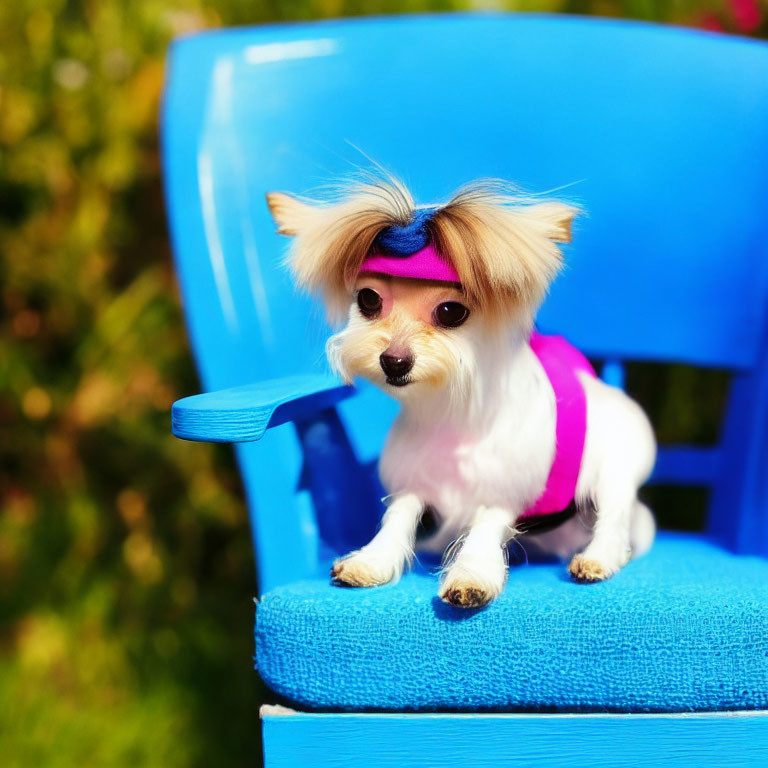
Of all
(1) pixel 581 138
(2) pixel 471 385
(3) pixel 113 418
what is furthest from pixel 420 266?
(3) pixel 113 418

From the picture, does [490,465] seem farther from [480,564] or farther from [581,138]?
[581,138]

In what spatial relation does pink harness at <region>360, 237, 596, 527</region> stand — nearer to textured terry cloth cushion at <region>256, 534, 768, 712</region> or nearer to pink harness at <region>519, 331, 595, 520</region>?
pink harness at <region>519, 331, 595, 520</region>

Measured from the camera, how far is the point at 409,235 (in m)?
0.80

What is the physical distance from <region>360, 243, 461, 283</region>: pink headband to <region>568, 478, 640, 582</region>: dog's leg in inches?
10.0

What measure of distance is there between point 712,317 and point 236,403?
688 mm

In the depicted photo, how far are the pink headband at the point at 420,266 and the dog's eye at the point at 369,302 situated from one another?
0.03 m

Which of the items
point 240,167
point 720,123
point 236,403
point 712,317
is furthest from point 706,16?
point 236,403

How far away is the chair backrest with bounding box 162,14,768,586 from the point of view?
47.1 inches

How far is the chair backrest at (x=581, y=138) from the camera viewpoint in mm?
1197

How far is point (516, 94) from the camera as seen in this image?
4.02 ft

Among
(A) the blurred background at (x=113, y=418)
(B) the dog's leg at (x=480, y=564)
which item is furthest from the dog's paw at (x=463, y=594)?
(A) the blurred background at (x=113, y=418)

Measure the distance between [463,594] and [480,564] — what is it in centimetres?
4

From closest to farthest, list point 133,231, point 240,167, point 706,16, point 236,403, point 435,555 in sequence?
point 236,403 < point 435,555 < point 240,167 < point 706,16 < point 133,231

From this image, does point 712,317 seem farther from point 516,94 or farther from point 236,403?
point 236,403
